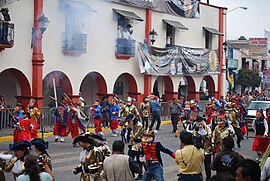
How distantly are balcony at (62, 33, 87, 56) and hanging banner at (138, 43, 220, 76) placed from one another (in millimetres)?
4478

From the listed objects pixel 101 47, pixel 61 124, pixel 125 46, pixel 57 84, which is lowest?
pixel 61 124

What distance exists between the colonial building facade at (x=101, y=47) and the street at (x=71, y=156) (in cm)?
323

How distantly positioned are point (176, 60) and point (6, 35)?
1275 centimetres

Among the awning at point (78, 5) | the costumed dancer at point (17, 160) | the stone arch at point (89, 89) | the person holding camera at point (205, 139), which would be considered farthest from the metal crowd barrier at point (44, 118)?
the costumed dancer at point (17, 160)

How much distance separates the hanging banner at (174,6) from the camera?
2653cm

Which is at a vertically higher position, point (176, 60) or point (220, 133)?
point (176, 60)

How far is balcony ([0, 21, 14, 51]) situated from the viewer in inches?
749

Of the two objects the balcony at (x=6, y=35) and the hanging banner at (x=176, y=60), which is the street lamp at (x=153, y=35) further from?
the balcony at (x=6, y=35)

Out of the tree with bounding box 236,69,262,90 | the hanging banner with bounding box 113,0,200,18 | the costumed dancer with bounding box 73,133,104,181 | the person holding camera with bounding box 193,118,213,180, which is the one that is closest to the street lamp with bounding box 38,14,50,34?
the hanging banner with bounding box 113,0,200,18

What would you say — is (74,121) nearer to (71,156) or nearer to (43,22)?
(71,156)

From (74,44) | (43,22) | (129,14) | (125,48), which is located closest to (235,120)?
(43,22)

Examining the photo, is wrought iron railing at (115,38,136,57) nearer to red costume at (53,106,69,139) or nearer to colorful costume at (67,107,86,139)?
red costume at (53,106,69,139)

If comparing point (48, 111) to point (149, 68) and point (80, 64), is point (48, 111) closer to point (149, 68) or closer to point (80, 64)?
point (80, 64)

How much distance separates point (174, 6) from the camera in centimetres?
2952
